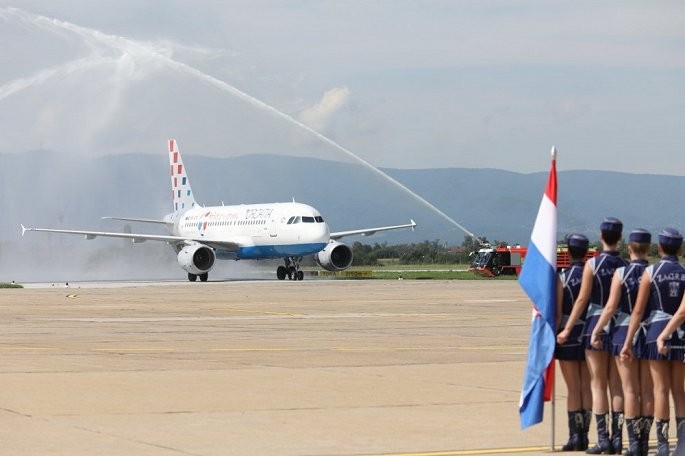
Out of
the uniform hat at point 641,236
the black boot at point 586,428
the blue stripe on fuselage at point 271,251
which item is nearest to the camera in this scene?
the uniform hat at point 641,236

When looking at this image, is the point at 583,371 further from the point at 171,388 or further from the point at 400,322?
the point at 400,322

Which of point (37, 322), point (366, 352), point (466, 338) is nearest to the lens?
point (366, 352)

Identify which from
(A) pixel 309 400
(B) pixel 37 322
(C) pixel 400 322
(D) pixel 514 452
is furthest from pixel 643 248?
(B) pixel 37 322

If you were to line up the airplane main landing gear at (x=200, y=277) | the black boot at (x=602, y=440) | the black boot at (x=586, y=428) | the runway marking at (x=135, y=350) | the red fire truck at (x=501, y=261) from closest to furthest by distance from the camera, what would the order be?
the black boot at (x=602, y=440)
the black boot at (x=586, y=428)
the runway marking at (x=135, y=350)
the airplane main landing gear at (x=200, y=277)
the red fire truck at (x=501, y=261)

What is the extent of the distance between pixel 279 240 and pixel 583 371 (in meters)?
57.1

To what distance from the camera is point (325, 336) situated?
26969mm

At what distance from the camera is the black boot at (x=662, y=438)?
39.2 ft

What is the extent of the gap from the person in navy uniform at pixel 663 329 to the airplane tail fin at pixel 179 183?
7409 centimetres

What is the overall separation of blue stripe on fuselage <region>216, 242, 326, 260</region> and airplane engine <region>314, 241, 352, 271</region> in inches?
36.3

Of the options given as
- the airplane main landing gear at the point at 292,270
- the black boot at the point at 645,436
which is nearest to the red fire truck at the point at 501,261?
the airplane main landing gear at the point at 292,270

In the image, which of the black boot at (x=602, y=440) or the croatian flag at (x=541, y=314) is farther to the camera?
the croatian flag at (x=541, y=314)

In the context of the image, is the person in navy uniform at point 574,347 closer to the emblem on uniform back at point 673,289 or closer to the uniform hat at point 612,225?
the uniform hat at point 612,225

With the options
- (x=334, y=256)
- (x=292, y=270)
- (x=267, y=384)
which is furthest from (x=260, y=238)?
(x=267, y=384)

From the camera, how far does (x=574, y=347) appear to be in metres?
13.0
